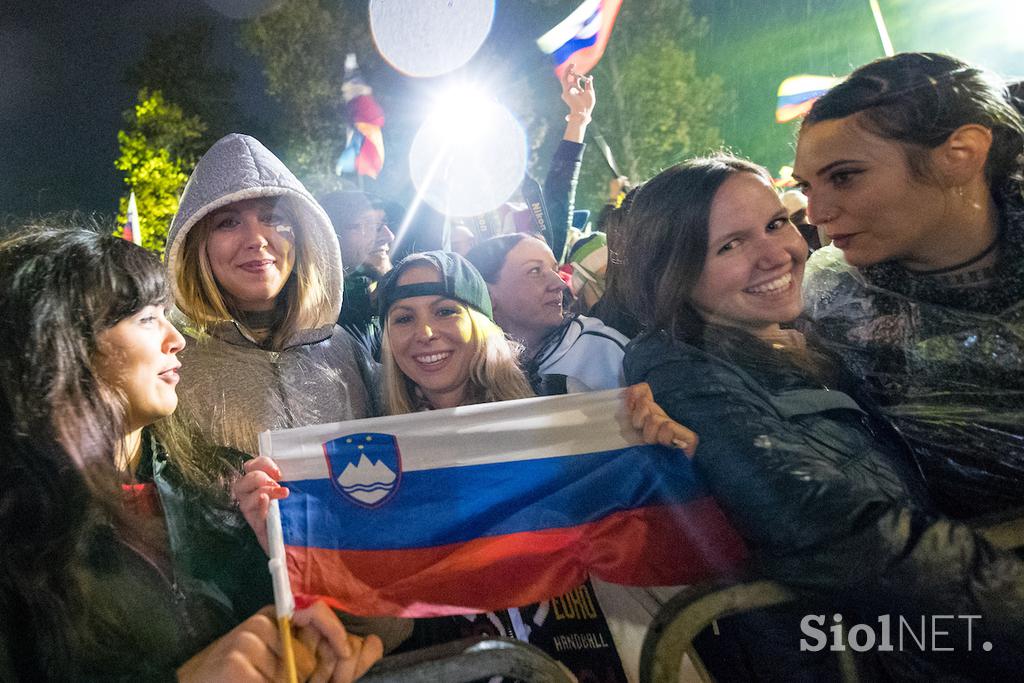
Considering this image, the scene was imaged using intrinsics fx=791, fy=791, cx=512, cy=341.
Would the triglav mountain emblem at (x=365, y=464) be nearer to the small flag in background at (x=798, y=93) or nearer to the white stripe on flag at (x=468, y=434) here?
the white stripe on flag at (x=468, y=434)

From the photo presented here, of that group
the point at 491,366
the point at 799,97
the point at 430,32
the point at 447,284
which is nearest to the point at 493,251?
the point at 447,284

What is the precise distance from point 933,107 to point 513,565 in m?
1.17

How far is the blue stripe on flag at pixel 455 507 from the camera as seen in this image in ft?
5.04

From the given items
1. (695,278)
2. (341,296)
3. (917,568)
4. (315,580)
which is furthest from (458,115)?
(917,568)

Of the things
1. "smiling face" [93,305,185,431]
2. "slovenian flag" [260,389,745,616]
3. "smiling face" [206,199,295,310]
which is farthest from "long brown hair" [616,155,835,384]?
"smiling face" [93,305,185,431]

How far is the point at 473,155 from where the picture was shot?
1.61m

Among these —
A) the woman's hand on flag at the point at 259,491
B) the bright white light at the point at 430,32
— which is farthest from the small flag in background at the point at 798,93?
the woman's hand on flag at the point at 259,491

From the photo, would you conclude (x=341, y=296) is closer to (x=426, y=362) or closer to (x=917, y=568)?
(x=426, y=362)

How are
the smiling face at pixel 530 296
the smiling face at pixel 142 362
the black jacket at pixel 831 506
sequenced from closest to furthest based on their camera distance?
the black jacket at pixel 831 506 < the smiling face at pixel 142 362 < the smiling face at pixel 530 296

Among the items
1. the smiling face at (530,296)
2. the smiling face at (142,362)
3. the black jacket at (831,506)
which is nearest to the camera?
the black jacket at (831,506)

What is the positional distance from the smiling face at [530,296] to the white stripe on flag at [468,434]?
0.17 m

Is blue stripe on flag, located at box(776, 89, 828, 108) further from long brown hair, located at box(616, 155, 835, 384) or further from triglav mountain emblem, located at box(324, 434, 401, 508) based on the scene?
triglav mountain emblem, located at box(324, 434, 401, 508)

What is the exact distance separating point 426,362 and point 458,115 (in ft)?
1.67
